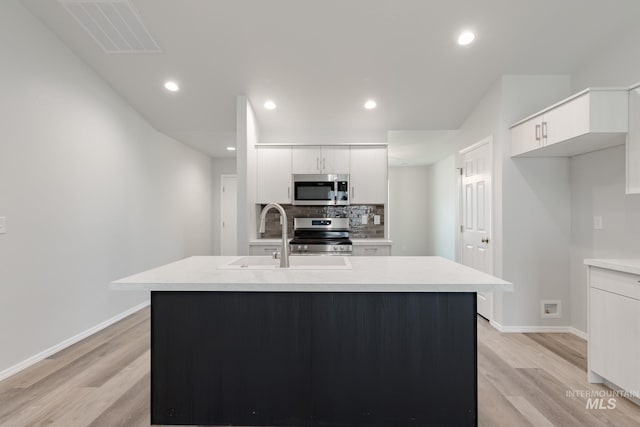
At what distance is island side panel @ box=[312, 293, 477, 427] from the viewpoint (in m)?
1.74

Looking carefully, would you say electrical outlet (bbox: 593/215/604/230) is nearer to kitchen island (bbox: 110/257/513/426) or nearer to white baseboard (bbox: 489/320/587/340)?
white baseboard (bbox: 489/320/587/340)

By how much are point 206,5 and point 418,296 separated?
2754 mm

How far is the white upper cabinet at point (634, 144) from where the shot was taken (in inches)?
A: 90.1

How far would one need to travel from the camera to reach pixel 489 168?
12.1ft

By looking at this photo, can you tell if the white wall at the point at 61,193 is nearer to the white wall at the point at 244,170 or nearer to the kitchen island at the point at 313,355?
the white wall at the point at 244,170

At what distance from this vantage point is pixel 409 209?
8.19m

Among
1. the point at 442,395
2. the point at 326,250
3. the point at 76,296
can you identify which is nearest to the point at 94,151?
the point at 76,296

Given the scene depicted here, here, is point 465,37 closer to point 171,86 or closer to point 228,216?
point 171,86

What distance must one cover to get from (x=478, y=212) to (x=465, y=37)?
190cm

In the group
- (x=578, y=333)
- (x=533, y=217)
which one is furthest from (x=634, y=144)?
(x=578, y=333)

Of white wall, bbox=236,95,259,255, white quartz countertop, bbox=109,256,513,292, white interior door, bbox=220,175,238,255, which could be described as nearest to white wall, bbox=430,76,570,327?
white quartz countertop, bbox=109,256,513,292

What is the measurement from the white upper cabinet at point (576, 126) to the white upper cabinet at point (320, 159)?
6.48 ft

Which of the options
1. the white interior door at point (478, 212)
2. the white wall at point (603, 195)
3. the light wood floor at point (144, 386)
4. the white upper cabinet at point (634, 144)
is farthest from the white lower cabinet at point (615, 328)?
the white interior door at point (478, 212)

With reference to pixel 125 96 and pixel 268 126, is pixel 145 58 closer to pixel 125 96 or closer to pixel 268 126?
pixel 125 96
